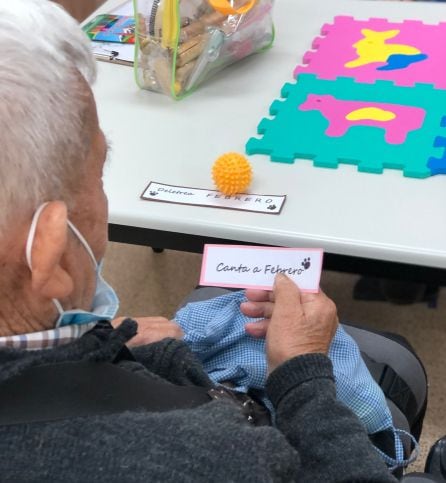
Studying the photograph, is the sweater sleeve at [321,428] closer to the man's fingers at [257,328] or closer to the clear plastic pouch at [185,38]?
the man's fingers at [257,328]

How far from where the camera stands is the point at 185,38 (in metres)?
1.30

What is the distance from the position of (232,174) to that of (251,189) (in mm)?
49

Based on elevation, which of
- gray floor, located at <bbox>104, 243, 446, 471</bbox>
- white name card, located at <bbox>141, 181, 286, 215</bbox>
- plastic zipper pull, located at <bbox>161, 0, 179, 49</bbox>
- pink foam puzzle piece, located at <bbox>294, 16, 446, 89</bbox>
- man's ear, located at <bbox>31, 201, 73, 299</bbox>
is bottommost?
gray floor, located at <bbox>104, 243, 446, 471</bbox>

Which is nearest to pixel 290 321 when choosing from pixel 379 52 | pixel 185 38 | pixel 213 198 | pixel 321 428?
pixel 321 428

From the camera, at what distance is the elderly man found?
0.56 m

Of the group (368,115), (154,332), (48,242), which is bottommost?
(154,332)

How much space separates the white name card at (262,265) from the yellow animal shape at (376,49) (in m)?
0.62

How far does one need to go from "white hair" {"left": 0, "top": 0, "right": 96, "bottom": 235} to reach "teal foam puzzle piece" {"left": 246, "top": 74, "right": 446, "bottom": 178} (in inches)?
21.7

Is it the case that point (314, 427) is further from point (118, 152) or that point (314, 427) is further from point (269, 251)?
point (118, 152)

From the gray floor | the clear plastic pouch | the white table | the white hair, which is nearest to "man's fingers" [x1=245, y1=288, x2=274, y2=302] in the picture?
the white table

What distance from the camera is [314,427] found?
76cm

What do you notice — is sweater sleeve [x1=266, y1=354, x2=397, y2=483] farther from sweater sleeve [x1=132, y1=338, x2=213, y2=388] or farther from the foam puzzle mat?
the foam puzzle mat

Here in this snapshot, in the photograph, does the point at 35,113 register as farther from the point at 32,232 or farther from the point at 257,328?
the point at 257,328

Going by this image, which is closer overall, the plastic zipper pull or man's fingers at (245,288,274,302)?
man's fingers at (245,288,274,302)
